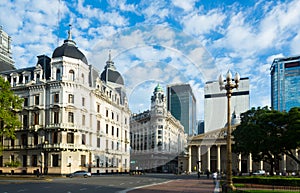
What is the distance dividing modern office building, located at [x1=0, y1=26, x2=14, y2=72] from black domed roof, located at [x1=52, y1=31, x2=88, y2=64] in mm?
20650

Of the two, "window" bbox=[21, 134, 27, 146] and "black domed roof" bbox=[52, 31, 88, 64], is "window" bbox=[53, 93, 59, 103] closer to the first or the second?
"black domed roof" bbox=[52, 31, 88, 64]

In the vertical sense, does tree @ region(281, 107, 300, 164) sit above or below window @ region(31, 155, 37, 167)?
above

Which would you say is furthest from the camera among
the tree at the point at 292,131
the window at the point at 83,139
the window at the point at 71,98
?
the window at the point at 83,139

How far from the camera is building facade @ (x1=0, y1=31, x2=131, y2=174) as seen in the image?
6512 centimetres

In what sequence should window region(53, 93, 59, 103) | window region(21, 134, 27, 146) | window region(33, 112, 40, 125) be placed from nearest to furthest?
window region(53, 93, 59, 103) → window region(33, 112, 40, 125) → window region(21, 134, 27, 146)

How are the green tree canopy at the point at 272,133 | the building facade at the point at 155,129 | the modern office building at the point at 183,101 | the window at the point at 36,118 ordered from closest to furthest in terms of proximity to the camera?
the modern office building at the point at 183,101 < the building facade at the point at 155,129 < the green tree canopy at the point at 272,133 < the window at the point at 36,118

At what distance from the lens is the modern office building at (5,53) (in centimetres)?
8265

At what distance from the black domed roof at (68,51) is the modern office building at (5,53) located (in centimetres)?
2065

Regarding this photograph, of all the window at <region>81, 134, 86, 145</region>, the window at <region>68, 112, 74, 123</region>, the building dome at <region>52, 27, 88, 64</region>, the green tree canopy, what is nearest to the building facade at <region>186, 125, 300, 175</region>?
the window at <region>81, 134, 86, 145</region>

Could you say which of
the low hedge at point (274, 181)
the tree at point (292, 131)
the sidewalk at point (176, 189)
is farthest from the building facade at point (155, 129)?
the tree at point (292, 131)

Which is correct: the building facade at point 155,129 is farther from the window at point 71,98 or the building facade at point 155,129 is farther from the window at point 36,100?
the window at point 36,100

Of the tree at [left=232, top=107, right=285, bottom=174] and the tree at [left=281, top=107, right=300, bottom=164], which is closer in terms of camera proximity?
the tree at [left=281, top=107, right=300, bottom=164]

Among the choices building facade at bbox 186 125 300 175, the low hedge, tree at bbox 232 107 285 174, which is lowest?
building facade at bbox 186 125 300 175

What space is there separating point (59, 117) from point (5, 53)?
103ft
